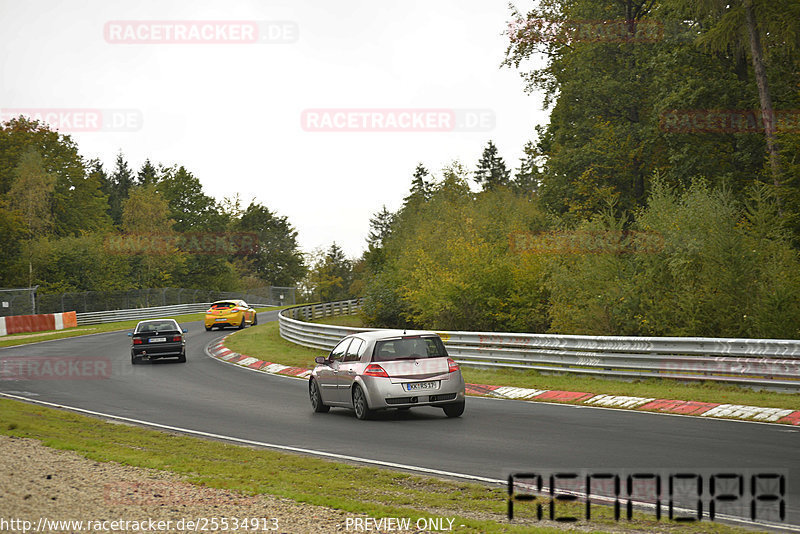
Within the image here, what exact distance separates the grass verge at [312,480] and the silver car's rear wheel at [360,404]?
3.08 metres

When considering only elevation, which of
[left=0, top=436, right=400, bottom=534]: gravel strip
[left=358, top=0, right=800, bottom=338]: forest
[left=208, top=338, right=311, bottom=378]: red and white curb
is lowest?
[left=208, top=338, right=311, bottom=378]: red and white curb

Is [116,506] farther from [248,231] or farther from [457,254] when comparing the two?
[248,231]

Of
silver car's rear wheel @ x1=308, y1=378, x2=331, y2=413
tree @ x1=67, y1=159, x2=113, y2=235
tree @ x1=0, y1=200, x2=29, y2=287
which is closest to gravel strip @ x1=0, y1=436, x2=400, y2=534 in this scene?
silver car's rear wheel @ x1=308, y1=378, x2=331, y2=413

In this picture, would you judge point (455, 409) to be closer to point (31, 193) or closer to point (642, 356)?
point (642, 356)

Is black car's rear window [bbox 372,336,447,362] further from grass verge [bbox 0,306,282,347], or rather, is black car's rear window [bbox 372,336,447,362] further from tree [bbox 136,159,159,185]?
tree [bbox 136,159,159,185]

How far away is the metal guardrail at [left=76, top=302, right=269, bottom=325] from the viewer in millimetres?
55531

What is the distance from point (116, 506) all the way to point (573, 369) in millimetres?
14037

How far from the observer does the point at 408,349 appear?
14.7 m

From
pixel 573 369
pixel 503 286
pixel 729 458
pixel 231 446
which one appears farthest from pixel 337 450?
pixel 503 286

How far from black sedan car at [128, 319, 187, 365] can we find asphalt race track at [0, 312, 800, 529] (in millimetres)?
5502

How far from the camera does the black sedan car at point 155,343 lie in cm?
2781

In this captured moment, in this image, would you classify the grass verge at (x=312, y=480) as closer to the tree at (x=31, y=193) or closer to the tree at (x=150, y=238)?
the tree at (x=31, y=193)

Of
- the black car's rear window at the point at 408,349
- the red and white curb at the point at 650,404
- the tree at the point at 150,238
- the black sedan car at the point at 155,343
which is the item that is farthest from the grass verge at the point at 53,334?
the black car's rear window at the point at 408,349

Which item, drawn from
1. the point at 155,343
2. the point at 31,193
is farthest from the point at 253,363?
the point at 31,193
